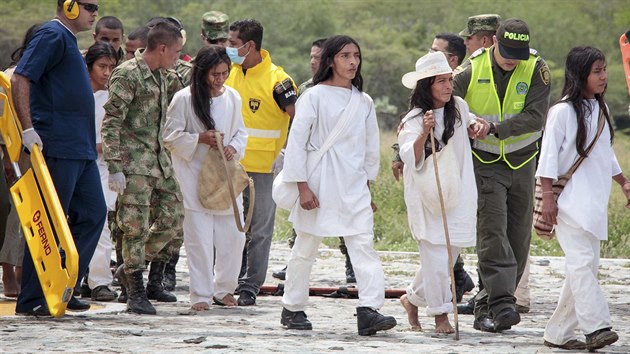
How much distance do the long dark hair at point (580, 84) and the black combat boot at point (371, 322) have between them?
1.55 meters

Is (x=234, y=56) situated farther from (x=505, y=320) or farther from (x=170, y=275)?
(x=505, y=320)

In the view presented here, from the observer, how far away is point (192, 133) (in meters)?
9.62

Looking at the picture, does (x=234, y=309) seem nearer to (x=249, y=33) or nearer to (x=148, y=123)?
(x=148, y=123)

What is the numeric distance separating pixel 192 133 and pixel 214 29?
1827 millimetres

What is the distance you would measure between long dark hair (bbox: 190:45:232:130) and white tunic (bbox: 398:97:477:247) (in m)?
1.78

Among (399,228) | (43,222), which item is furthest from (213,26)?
(399,228)

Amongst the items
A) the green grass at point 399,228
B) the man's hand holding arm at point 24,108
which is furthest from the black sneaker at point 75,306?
the green grass at point 399,228

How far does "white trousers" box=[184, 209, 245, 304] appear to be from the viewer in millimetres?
9516

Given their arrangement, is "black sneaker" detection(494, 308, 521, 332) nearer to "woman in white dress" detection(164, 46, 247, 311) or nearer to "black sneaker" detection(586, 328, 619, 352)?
"black sneaker" detection(586, 328, 619, 352)

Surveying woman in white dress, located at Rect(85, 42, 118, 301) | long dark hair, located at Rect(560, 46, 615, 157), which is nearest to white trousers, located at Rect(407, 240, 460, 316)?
long dark hair, located at Rect(560, 46, 615, 157)

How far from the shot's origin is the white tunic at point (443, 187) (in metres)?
A: 8.27

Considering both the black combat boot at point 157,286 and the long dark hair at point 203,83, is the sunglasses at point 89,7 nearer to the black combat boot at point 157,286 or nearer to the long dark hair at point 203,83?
the long dark hair at point 203,83

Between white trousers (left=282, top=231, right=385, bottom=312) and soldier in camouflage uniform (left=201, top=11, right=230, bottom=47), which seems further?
soldier in camouflage uniform (left=201, top=11, right=230, bottom=47)

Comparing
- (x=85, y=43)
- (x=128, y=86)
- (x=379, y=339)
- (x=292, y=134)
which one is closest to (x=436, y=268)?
(x=379, y=339)
